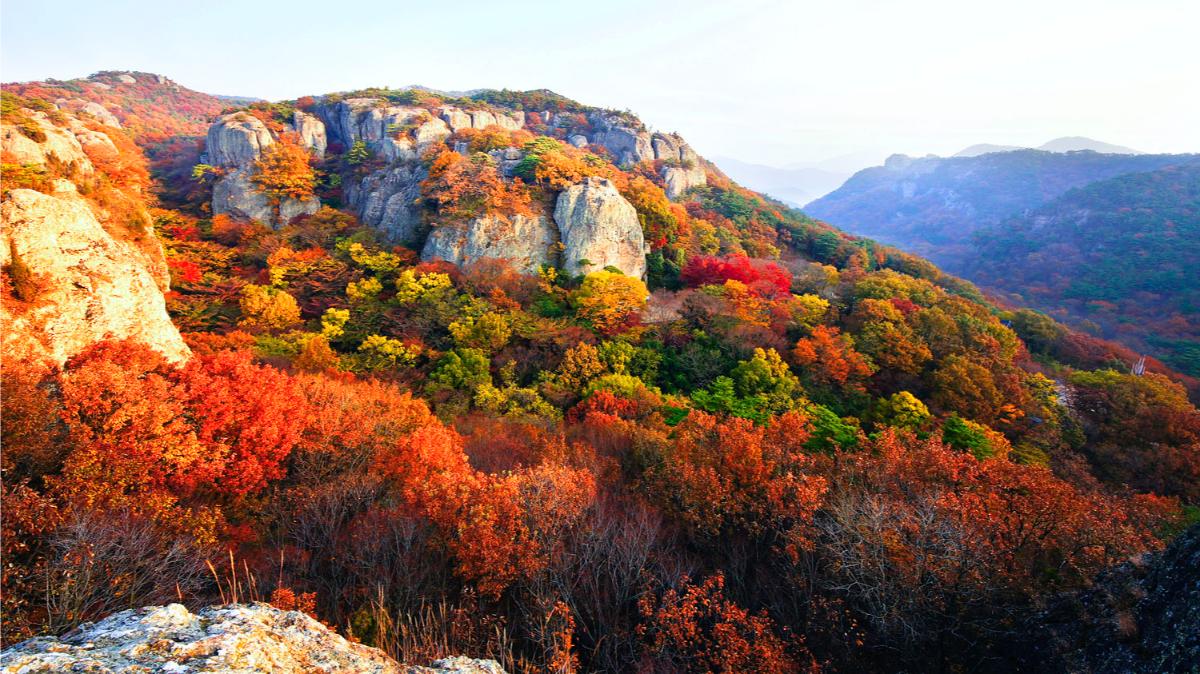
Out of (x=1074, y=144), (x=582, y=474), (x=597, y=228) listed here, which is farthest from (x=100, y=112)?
(x=1074, y=144)

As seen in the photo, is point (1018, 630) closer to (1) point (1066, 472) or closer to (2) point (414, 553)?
(2) point (414, 553)

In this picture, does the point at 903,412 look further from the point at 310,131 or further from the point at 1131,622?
the point at 310,131

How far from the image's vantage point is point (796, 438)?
13.3 m

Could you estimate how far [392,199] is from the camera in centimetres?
3469

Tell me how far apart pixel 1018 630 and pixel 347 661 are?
9.74 meters

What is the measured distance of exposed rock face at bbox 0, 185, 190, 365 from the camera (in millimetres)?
10828

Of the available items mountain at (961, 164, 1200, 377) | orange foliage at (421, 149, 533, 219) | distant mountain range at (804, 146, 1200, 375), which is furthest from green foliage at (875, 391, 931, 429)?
mountain at (961, 164, 1200, 377)

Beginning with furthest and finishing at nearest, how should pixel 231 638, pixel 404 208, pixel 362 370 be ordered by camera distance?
pixel 404 208 < pixel 362 370 < pixel 231 638

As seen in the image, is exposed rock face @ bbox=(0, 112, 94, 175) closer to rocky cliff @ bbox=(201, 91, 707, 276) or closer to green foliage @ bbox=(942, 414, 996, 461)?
rocky cliff @ bbox=(201, 91, 707, 276)

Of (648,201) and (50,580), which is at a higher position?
(648,201)

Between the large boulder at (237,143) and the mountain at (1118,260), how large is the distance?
7515 cm

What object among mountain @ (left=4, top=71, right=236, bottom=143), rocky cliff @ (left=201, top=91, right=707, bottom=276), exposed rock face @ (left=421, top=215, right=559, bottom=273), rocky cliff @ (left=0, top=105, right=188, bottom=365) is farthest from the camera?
mountain @ (left=4, top=71, right=236, bottom=143)

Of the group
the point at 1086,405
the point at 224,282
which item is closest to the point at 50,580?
the point at 224,282

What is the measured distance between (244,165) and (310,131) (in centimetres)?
813
